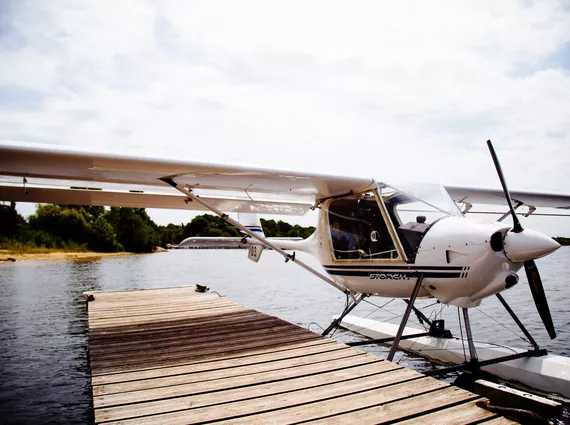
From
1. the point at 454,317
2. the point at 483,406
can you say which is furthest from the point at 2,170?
the point at 454,317

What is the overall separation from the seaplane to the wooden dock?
1163 millimetres

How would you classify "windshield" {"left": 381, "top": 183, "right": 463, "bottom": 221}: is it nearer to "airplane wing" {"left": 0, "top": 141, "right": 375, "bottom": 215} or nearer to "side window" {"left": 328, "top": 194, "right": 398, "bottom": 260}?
"side window" {"left": 328, "top": 194, "right": 398, "bottom": 260}

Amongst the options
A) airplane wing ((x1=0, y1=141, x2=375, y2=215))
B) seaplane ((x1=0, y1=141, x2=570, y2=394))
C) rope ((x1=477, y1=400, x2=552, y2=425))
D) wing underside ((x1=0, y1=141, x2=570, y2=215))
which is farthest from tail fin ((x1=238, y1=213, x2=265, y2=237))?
rope ((x1=477, y1=400, x2=552, y2=425))

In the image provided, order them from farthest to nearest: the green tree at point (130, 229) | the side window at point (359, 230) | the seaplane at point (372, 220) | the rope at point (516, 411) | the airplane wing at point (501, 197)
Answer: the green tree at point (130, 229) → the airplane wing at point (501, 197) → the side window at point (359, 230) → the seaplane at point (372, 220) → the rope at point (516, 411)

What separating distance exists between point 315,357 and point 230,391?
108 centimetres

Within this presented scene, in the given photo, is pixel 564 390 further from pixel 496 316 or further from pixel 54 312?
pixel 54 312

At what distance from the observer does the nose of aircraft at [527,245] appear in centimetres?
399

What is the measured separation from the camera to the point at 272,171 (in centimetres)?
576

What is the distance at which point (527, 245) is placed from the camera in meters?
4.02

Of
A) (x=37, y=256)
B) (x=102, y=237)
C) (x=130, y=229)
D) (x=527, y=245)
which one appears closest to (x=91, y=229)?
(x=102, y=237)

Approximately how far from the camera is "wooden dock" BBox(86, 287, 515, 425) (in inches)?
104

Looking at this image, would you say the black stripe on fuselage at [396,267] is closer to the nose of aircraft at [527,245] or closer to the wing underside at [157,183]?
the nose of aircraft at [527,245]

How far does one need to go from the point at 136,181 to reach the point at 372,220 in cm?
343

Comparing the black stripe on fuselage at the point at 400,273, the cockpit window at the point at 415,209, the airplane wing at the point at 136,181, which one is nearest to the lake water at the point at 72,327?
the black stripe on fuselage at the point at 400,273
